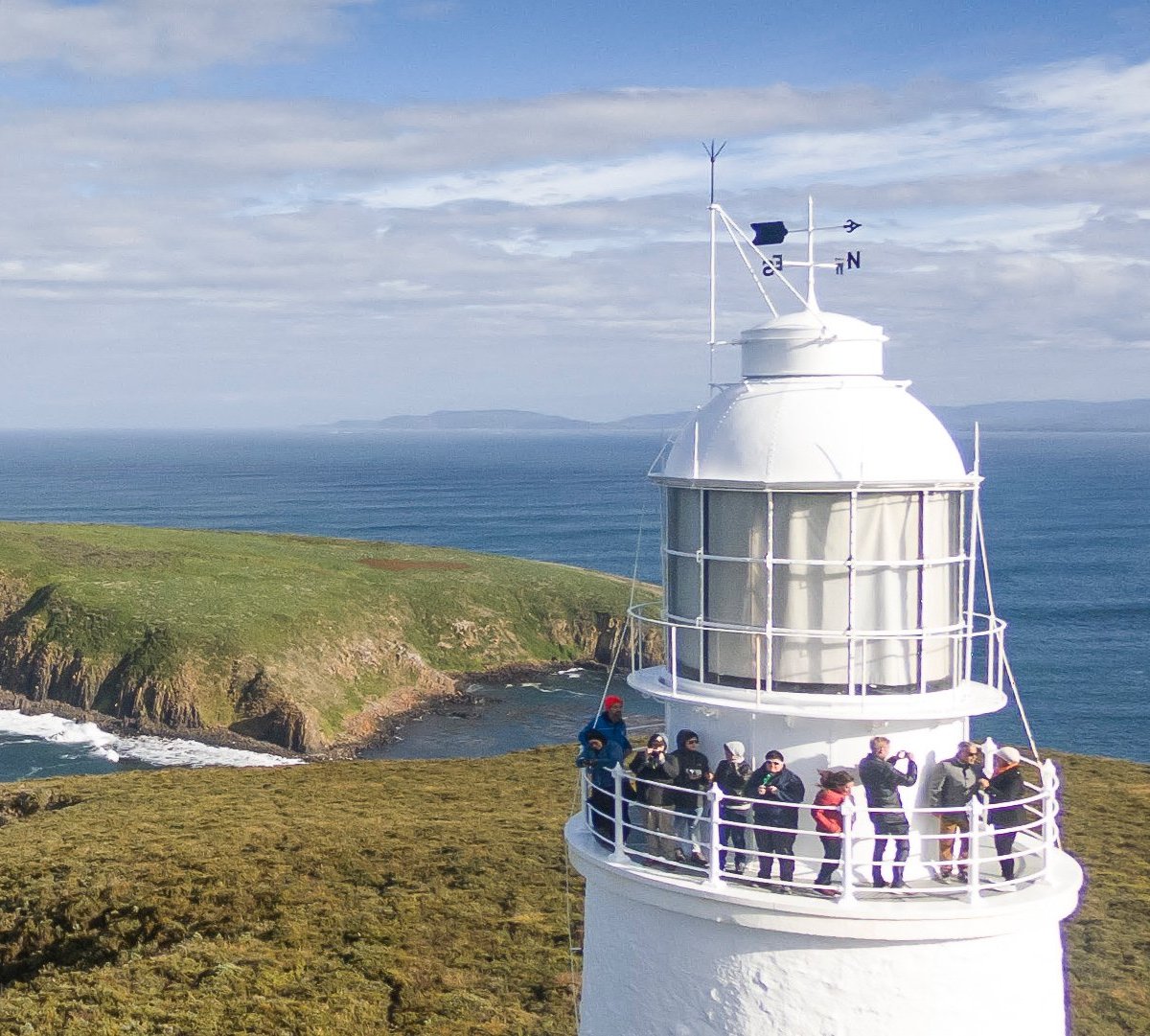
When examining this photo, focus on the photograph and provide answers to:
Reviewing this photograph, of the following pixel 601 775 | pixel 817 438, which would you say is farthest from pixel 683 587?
pixel 601 775

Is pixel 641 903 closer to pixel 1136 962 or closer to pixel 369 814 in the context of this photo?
pixel 1136 962

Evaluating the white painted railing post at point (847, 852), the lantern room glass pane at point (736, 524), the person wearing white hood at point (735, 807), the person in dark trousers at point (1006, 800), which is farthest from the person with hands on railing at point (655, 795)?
the person in dark trousers at point (1006, 800)

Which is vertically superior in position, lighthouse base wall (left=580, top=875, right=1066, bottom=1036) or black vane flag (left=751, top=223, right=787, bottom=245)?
black vane flag (left=751, top=223, right=787, bottom=245)

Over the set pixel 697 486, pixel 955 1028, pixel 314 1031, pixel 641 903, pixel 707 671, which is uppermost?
pixel 697 486

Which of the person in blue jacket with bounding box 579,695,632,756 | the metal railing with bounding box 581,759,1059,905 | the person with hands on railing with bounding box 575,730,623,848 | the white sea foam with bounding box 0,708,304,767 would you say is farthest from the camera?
the white sea foam with bounding box 0,708,304,767

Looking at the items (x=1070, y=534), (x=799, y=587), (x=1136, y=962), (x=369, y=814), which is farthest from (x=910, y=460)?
(x=1070, y=534)

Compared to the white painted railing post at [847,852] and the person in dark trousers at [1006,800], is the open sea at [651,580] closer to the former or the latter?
the person in dark trousers at [1006,800]

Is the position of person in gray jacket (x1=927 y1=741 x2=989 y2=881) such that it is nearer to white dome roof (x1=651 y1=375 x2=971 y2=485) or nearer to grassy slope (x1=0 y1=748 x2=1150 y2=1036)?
white dome roof (x1=651 y1=375 x2=971 y2=485)

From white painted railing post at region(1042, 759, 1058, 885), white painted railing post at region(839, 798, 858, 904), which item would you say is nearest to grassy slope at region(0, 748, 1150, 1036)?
white painted railing post at region(1042, 759, 1058, 885)
